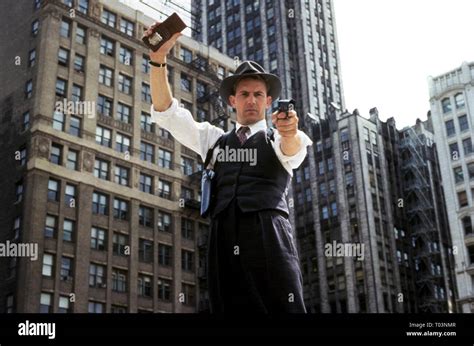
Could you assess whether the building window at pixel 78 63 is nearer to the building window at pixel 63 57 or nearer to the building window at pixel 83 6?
the building window at pixel 63 57

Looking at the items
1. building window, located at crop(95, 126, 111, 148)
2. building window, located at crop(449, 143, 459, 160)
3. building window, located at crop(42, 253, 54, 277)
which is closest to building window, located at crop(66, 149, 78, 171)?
building window, located at crop(95, 126, 111, 148)

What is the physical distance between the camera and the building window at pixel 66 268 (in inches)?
1539

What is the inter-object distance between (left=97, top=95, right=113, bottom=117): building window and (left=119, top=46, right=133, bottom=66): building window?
12.1 feet

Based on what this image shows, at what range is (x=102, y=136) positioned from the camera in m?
45.2

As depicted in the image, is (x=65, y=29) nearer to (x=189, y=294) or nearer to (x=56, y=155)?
(x=56, y=155)

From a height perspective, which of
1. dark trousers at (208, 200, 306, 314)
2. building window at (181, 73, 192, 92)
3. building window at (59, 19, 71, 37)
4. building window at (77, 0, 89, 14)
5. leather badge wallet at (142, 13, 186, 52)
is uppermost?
building window at (77, 0, 89, 14)

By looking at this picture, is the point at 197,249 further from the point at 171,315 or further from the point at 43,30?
the point at 171,315

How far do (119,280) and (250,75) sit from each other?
39019 millimetres

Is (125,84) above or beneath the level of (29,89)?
above

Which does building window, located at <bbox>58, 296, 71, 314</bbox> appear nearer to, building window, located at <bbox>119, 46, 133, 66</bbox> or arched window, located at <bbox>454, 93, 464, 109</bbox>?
building window, located at <bbox>119, 46, 133, 66</bbox>

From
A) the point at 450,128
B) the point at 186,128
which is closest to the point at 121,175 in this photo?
the point at 450,128

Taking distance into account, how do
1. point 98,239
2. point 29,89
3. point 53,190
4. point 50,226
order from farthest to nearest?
point 29,89 → point 98,239 → point 53,190 → point 50,226

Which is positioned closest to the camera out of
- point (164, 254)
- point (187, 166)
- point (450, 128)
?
point (164, 254)

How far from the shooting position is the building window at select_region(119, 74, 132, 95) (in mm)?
47938
